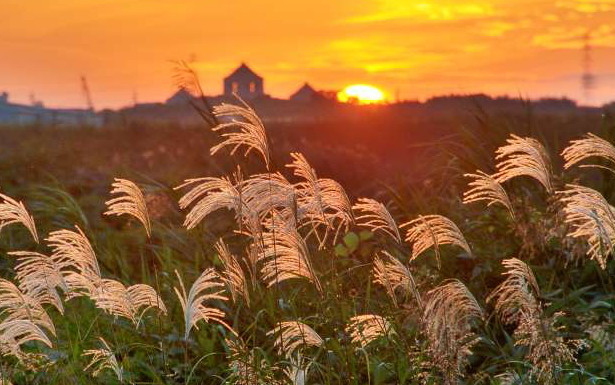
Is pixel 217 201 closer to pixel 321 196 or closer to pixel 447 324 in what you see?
pixel 321 196

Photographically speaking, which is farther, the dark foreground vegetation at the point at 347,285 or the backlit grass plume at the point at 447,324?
the dark foreground vegetation at the point at 347,285

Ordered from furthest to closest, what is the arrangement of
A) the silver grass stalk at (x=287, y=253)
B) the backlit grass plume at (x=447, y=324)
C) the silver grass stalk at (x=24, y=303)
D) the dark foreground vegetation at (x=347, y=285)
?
1. the silver grass stalk at (x=24, y=303)
2. the dark foreground vegetation at (x=347, y=285)
3. the silver grass stalk at (x=287, y=253)
4. the backlit grass plume at (x=447, y=324)

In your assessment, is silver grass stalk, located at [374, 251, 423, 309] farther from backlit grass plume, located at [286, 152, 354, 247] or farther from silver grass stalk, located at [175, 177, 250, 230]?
silver grass stalk, located at [175, 177, 250, 230]

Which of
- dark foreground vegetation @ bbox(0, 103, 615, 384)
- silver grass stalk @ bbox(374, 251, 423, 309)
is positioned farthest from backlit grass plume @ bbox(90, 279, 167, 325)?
silver grass stalk @ bbox(374, 251, 423, 309)

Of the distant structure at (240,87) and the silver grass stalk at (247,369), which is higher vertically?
the distant structure at (240,87)

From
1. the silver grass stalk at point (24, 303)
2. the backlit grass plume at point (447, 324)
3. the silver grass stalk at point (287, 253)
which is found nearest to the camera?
the backlit grass plume at point (447, 324)

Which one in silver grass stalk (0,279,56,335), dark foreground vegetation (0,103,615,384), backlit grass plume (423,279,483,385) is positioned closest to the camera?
backlit grass plume (423,279,483,385)

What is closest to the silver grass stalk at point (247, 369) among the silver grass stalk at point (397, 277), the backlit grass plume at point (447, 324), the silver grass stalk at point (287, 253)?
the silver grass stalk at point (287, 253)

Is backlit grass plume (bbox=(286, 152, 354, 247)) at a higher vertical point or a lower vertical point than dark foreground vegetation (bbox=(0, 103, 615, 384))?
higher


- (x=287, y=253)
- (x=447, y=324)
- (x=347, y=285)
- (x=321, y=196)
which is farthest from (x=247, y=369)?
(x=347, y=285)

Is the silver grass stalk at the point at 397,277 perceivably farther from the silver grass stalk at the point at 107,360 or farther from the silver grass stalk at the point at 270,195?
the silver grass stalk at the point at 107,360

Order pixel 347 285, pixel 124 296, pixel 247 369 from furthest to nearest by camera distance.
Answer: pixel 347 285, pixel 247 369, pixel 124 296

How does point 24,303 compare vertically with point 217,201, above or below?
below

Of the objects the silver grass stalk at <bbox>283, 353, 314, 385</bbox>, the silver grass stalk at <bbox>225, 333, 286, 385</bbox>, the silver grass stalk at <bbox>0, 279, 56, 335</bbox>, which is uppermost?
the silver grass stalk at <bbox>0, 279, 56, 335</bbox>
